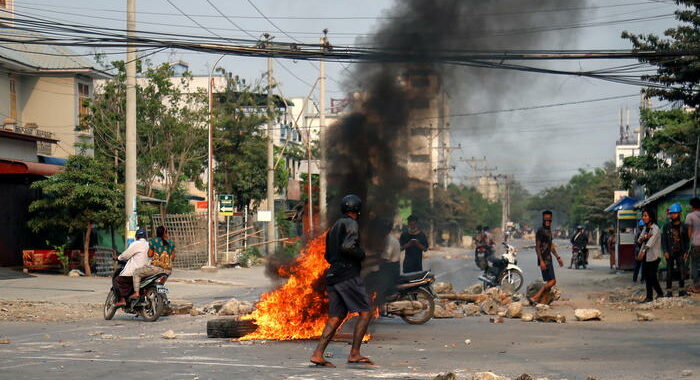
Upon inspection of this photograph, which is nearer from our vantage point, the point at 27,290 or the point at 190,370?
the point at 190,370

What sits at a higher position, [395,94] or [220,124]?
[220,124]

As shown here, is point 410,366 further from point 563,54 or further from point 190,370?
point 563,54

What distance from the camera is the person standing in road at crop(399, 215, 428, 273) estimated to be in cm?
1647

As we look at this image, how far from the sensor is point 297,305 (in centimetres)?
1142

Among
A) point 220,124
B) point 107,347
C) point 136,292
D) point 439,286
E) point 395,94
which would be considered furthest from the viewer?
point 220,124

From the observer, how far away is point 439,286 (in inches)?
777

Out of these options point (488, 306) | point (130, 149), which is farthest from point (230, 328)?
point (130, 149)

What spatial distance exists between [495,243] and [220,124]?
19.8 meters

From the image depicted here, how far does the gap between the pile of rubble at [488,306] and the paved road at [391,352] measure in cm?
55

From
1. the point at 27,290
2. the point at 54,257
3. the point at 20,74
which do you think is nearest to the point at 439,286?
the point at 27,290

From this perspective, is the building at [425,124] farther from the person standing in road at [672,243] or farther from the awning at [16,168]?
the awning at [16,168]

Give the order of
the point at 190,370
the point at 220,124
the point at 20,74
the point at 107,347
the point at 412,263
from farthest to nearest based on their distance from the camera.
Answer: the point at 220,124
the point at 20,74
the point at 412,263
the point at 107,347
the point at 190,370

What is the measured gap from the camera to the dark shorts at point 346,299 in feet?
31.0

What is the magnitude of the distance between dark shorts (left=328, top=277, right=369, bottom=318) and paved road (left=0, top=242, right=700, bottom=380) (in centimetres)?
57
